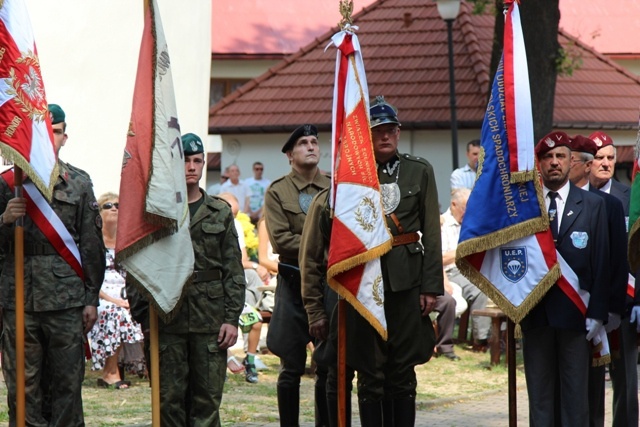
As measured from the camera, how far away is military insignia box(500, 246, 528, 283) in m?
8.12

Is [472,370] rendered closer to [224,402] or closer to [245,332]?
[245,332]

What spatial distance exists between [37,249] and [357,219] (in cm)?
201

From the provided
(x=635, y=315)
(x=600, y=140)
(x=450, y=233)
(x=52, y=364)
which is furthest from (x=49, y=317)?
(x=450, y=233)

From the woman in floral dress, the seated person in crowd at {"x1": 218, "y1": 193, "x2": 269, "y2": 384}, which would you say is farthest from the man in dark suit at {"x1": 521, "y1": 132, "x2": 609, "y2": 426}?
the woman in floral dress

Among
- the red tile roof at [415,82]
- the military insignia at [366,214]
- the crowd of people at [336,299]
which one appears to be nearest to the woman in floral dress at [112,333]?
the crowd of people at [336,299]

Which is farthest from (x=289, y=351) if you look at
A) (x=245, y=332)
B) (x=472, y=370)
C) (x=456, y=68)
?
(x=456, y=68)

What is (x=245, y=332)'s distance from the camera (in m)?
12.7

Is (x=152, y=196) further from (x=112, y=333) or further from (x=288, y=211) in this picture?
(x=112, y=333)

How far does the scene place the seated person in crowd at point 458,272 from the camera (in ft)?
48.2

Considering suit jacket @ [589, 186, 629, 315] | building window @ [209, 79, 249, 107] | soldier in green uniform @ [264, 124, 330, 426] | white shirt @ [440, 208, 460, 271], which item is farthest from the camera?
building window @ [209, 79, 249, 107]

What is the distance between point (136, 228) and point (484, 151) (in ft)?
7.41

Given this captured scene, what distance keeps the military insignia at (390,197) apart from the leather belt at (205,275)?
3.77ft

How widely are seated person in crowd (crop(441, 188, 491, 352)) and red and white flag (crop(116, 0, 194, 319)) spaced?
698 centimetres

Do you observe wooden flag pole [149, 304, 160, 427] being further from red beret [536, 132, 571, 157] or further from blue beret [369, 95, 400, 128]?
red beret [536, 132, 571, 157]
